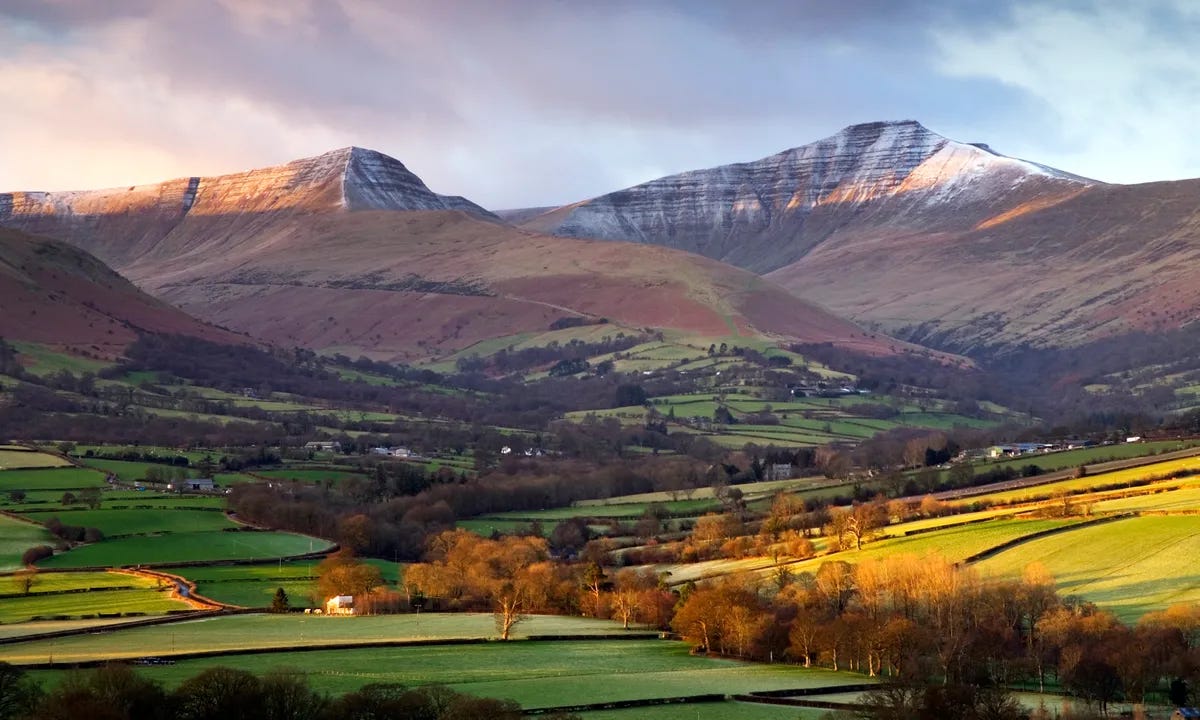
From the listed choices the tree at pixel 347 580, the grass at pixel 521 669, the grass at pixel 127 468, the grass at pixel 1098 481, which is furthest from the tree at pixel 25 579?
the grass at pixel 1098 481

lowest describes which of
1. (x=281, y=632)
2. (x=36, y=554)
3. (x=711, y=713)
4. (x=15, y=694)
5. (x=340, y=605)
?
(x=711, y=713)

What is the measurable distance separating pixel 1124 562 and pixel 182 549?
59.2 meters

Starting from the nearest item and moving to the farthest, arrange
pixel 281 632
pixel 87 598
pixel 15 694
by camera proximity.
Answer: pixel 15 694
pixel 281 632
pixel 87 598

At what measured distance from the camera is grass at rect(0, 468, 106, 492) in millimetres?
129625

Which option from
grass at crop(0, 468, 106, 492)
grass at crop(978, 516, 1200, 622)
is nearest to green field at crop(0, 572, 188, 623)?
grass at crop(0, 468, 106, 492)

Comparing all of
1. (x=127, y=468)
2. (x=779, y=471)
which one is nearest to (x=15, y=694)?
(x=127, y=468)

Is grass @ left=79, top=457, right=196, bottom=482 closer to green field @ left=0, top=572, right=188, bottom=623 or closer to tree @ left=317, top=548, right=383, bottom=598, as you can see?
green field @ left=0, top=572, right=188, bottom=623

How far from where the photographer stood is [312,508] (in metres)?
129

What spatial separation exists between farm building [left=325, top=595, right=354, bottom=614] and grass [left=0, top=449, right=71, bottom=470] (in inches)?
1966

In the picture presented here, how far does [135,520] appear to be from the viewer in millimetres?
118500

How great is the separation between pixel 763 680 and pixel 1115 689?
14.4m

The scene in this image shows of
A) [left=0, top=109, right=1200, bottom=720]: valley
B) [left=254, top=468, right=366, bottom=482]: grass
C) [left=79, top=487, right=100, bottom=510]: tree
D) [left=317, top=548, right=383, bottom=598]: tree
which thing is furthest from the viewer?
[left=254, top=468, right=366, bottom=482]: grass

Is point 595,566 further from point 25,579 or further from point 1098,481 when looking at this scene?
point 1098,481

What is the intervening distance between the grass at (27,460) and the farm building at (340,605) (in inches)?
1966
